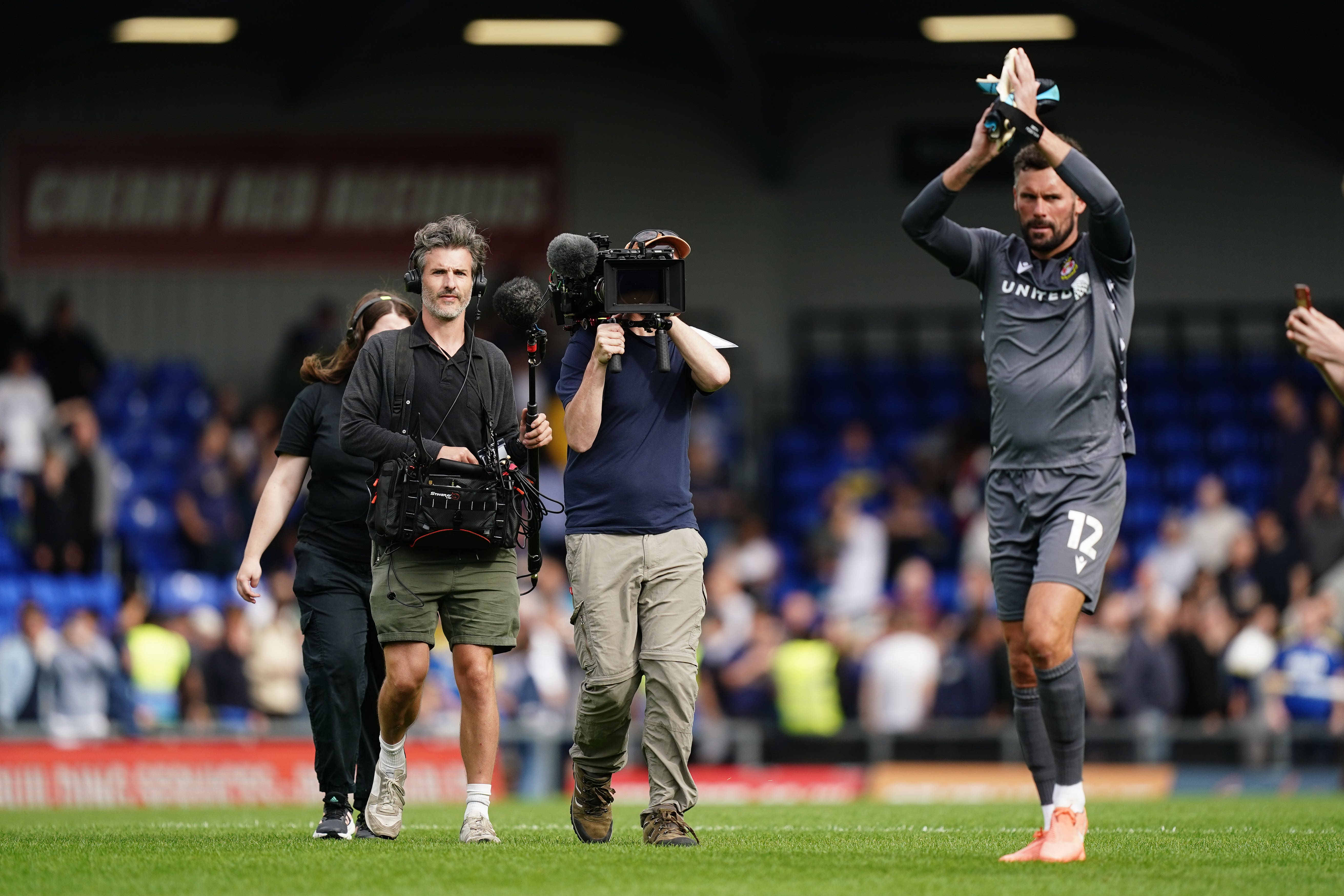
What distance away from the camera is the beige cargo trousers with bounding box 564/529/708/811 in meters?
7.01

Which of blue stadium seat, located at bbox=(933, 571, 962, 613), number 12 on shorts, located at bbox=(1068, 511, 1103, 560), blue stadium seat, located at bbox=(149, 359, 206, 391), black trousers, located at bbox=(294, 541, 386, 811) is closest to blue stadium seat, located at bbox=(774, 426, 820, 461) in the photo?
blue stadium seat, located at bbox=(933, 571, 962, 613)

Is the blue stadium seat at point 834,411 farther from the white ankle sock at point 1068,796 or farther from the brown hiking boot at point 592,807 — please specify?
the white ankle sock at point 1068,796

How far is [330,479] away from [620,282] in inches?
61.6

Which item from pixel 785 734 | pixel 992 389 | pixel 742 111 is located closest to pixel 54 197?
pixel 742 111

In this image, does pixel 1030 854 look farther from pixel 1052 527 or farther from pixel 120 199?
pixel 120 199

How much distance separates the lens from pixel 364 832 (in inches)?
297

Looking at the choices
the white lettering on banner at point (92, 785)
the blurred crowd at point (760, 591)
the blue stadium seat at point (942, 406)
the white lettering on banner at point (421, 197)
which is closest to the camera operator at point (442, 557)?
the white lettering on banner at point (92, 785)

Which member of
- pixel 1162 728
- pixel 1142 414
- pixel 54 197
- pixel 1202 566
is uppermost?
pixel 54 197

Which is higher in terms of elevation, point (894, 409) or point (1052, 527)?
point (894, 409)

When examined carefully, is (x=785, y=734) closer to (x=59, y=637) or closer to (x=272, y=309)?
(x=59, y=637)

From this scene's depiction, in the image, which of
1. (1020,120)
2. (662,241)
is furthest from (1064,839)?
(662,241)

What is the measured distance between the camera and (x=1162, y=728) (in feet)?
49.1

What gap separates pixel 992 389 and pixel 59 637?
11.6 m

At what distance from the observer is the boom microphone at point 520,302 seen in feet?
23.6
